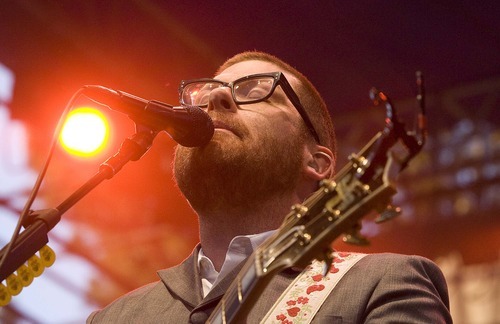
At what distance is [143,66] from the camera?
650 centimetres

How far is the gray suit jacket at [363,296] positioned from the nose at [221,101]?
57 centimetres

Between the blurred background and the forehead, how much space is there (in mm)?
2741

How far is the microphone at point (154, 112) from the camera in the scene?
229 centimetres

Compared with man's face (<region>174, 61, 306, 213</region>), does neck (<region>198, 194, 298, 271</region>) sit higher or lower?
lower

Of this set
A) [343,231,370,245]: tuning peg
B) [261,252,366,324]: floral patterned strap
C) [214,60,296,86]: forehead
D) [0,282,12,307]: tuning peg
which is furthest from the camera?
[214,60,296,86]: forehead

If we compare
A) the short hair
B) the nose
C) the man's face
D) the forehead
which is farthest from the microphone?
the short hair

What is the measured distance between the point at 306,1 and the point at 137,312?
371 centimetres

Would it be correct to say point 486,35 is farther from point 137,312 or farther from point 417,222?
point 137,312

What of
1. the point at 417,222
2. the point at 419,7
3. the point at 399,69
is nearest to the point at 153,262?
the point at 417,222

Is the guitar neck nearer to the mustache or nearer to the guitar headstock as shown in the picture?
the guitar headstock

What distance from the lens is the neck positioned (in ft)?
9.58

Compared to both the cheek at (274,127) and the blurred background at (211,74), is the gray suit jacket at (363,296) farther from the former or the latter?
the blurred background at (211,74)

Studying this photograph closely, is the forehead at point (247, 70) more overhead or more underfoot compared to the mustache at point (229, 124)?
more overhead

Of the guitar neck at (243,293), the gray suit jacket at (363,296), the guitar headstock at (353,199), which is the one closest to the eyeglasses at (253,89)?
the gray suit jacket at (363,296)
